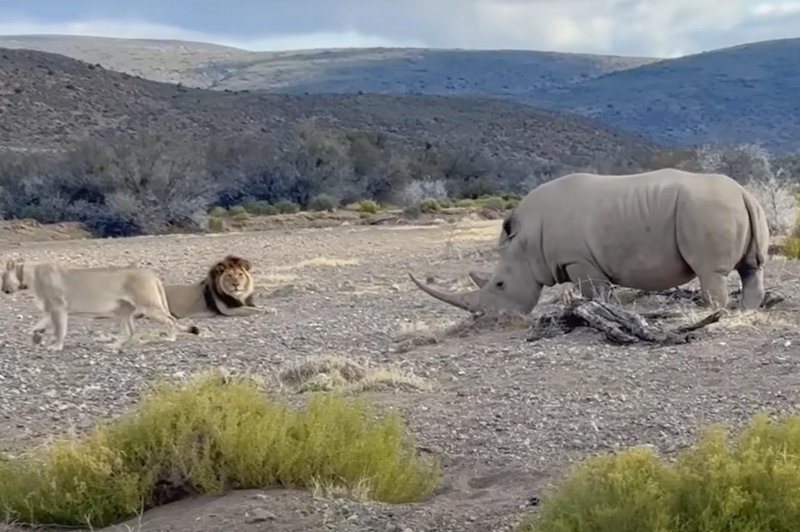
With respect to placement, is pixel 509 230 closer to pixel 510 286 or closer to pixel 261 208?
pixel 510 286

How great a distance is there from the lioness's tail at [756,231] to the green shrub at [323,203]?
94.3ft

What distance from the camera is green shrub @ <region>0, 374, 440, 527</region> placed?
7375mm

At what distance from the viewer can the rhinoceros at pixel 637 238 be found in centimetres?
1332

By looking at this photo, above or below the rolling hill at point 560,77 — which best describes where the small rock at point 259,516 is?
below

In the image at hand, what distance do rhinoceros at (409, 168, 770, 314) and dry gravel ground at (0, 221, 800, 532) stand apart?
1.99ft

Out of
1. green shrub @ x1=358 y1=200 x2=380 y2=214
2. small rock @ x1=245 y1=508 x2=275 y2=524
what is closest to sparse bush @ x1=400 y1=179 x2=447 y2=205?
green shrub @ x1=358 y1=200 x2=380 y2=214

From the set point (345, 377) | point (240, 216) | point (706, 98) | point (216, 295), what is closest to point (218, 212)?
point (240, 216)

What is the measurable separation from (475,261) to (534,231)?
10.8 meters

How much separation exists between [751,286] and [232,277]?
631cm

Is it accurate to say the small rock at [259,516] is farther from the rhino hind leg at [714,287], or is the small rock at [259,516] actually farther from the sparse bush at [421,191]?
the sparse bush at [421,191]

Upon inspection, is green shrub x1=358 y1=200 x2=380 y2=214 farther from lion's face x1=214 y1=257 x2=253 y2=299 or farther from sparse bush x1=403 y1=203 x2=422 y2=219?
lion's face x1=214 y1=257 x2=253 y2=299

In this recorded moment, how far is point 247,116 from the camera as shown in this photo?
62656 mm

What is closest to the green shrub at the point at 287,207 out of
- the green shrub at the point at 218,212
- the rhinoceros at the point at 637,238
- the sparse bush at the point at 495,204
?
the green shrub at the point at 218,212

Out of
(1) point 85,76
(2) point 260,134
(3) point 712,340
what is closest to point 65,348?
(3) point 712,340
